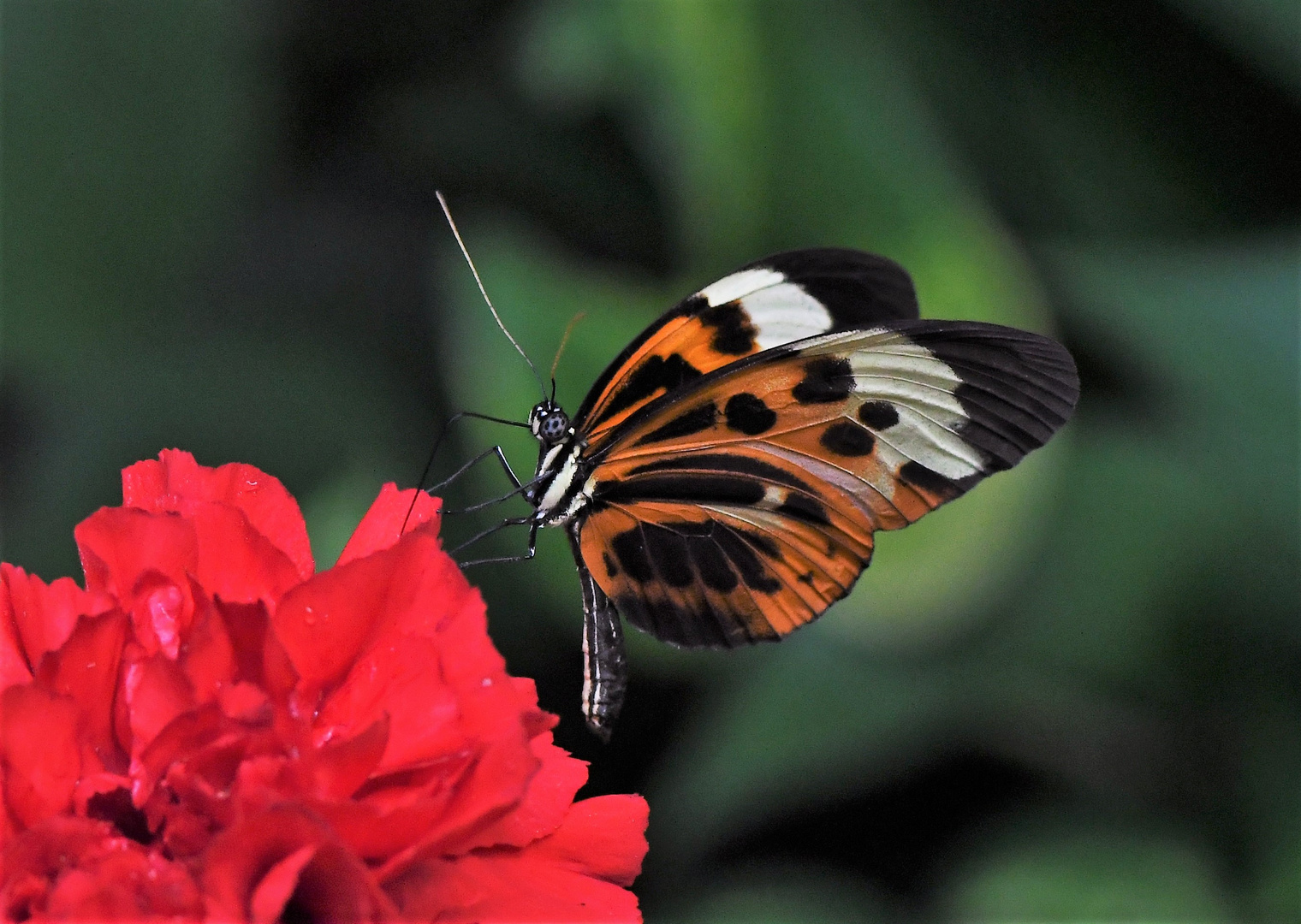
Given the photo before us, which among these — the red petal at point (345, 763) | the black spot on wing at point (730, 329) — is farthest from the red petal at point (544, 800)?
the black spot on wing at point (730, 329)

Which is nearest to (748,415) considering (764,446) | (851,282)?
(764,446)

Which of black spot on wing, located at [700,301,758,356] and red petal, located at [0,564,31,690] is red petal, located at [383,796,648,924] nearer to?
red petal, located at [0,564,31,690]

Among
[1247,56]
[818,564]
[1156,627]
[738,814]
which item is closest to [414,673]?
[818,564]

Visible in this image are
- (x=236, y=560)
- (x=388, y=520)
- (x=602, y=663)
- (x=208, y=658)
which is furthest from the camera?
(x=602, y=663)

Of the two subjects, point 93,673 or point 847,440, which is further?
point 847,440

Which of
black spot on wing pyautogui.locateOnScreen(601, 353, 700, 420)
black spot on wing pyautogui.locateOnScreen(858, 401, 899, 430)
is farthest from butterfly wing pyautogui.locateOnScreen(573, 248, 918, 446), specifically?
black spot on wing pyautogui.locateOnScreen(858, 401, 899, 430)

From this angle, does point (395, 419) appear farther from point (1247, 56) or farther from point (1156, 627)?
point (1247, 56)

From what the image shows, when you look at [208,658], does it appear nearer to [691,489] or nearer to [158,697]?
[158,697]
